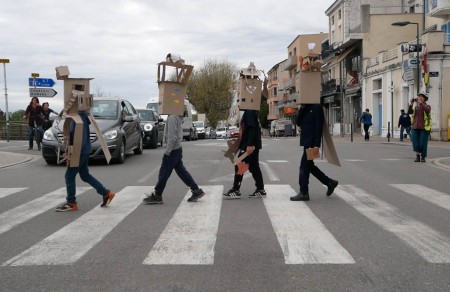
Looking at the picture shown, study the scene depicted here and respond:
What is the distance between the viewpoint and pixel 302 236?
17.8ft

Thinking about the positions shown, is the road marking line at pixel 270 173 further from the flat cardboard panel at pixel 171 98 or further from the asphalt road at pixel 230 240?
the flat cardboard panel at pixel 171 98

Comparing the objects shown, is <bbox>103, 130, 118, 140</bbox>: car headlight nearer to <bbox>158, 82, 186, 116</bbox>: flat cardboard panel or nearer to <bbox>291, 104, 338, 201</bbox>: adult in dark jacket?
<bbox>158, 82, 186, 116</bbox>: flat cardboard panel

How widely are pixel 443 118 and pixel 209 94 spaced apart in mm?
44082

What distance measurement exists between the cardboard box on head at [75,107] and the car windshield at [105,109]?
6.35m

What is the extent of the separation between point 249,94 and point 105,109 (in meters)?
7.27

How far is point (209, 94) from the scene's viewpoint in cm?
6969

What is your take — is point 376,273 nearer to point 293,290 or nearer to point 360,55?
point 293,290

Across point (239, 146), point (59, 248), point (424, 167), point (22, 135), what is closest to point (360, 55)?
point (22, 135)

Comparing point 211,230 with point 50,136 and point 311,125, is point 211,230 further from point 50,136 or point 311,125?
point 50,136

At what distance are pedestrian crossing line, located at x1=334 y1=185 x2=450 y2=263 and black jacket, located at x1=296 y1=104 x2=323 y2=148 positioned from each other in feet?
3.34

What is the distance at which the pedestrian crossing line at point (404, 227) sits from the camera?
483cm

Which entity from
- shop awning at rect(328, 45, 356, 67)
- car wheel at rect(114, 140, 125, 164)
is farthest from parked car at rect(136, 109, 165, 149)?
shop awning at rect(328, 45, 356, 67)

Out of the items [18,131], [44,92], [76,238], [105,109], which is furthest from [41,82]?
[76,238]

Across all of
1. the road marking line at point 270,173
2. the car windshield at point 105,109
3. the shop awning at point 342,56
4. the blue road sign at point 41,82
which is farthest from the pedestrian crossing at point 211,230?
the shop awning at point 342,56
